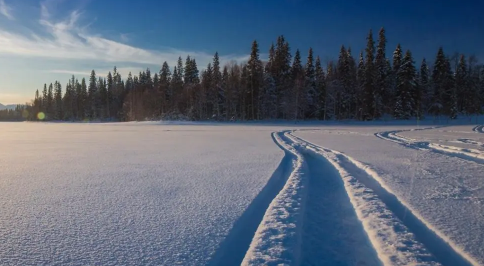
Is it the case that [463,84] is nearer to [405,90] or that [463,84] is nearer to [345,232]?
[405,90]

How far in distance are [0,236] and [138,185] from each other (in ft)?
7.93

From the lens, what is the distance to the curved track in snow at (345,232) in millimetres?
2725

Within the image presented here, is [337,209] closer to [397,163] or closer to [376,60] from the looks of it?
[397,163]

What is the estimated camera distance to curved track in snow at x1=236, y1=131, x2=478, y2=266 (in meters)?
2.72

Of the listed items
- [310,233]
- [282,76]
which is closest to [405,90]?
[282,76]

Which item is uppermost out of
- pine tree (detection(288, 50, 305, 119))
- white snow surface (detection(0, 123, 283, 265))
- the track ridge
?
pine tree (detection(288, 50, 305, 119))

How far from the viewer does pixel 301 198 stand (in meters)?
4.53

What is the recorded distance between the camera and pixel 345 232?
3424 mm

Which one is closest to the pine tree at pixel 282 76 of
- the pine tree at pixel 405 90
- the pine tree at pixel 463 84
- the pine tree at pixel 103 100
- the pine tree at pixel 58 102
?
the pine tree at pixel 405 90

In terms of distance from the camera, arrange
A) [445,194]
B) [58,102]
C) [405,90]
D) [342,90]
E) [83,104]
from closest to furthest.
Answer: [445,194], [405,90], [342,90], [83,104], [58,102]

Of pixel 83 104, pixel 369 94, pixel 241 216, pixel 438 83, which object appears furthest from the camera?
pixel 83 104

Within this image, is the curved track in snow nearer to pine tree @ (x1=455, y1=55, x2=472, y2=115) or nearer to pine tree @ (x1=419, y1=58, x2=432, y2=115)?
pine tree @ (x1=419, y1=58, x2=432, y2=115)

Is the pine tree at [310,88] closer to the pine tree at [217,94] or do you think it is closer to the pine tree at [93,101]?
the pine tree at [217,94]

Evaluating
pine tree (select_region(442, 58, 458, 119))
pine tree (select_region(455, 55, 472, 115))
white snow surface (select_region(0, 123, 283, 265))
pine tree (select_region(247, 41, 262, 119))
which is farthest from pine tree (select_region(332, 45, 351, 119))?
white snow surface (select_region(0, 123, 283, 265))
